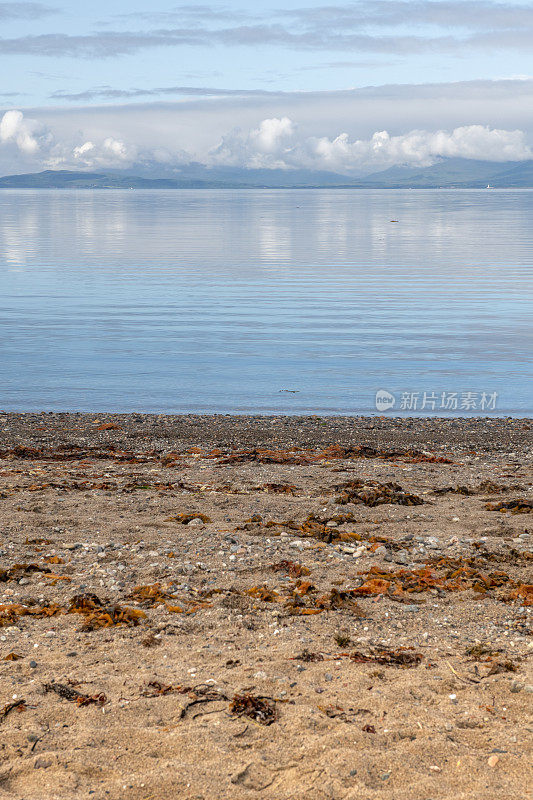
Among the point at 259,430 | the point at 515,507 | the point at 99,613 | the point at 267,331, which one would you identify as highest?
the point at 267,331

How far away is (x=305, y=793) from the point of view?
4434 millimetres

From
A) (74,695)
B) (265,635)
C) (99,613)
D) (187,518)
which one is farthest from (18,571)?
(265,635)

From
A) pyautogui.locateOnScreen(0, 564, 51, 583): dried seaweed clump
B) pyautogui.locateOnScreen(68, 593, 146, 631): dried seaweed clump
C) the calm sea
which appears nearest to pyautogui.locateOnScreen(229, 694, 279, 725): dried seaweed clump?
pyautogui.locateOnScreen(68, 593, 146, 631): dried seaweed clump

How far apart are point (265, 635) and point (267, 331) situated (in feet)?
81.8

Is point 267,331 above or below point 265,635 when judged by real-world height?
above

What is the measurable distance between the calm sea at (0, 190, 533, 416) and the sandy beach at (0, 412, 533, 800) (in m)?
9.40

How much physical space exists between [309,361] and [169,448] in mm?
10923

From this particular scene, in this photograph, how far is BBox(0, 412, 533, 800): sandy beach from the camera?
4688 millimetres

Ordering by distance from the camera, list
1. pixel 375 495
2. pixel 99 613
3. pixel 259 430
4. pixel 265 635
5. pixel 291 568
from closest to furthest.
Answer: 1. pixel 265 635
2. pixel 99 613
3. pixel 291 568
4. pixel 375 495
5. pixel 259 430

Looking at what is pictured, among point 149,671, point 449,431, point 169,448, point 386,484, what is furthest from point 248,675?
point 449,431

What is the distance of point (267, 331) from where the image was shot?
102 ft

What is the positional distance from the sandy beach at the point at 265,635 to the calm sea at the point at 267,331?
9405 mm

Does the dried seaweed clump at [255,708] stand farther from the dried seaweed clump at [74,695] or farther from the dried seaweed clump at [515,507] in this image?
the dried seaweed clump at [515,507]

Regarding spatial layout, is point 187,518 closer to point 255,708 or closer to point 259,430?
point 255,708
